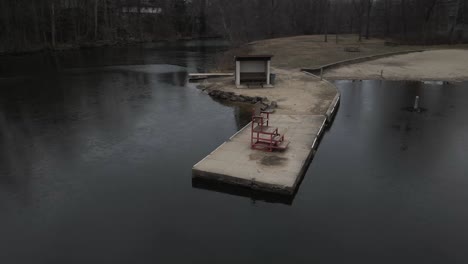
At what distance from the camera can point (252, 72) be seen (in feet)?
74.1

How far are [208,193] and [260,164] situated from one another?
182 cm

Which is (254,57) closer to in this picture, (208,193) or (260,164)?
(260,164)

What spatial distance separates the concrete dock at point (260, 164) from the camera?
9.78 metres

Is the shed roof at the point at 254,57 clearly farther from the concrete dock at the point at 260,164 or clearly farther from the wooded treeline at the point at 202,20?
the wooded treeline at the point at 202,20

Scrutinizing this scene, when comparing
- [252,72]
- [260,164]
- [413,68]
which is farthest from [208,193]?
[413,68]

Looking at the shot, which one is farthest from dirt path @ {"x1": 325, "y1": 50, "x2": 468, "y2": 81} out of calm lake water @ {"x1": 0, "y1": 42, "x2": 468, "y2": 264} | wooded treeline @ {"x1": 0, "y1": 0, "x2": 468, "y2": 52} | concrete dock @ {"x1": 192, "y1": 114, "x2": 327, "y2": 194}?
concrete dock @ {"x1": 192, "y1": 114, "x2": 327, "y2": 194}

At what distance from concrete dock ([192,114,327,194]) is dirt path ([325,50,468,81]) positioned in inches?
618

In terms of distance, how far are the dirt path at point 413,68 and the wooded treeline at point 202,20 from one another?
12598 millimetres

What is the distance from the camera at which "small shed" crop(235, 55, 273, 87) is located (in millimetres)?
22156

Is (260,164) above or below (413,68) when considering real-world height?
below

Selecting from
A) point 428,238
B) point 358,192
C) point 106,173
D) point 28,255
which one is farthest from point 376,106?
point 28,255

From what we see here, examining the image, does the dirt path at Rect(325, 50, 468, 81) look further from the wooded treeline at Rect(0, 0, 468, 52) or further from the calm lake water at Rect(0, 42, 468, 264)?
the wooded treeline at Rect(0, 0, 468, 52)

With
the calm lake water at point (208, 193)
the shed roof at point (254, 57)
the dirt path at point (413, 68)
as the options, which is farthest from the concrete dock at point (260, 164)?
the dirt path at point (413, 68)

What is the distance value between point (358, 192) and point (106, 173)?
24.0ft
